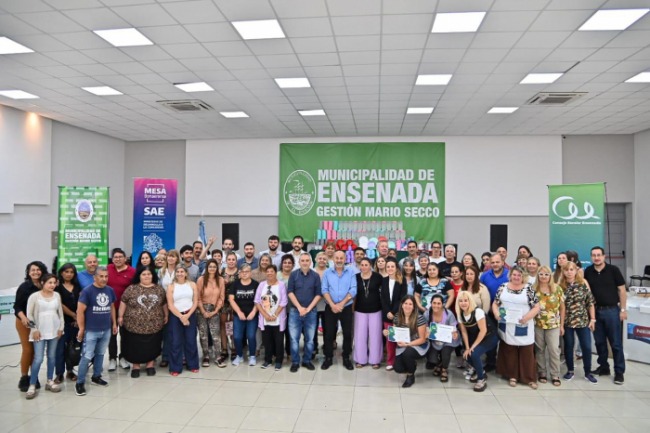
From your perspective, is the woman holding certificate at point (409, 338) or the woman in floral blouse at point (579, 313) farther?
the woman in floral blouse at point (579, 313)

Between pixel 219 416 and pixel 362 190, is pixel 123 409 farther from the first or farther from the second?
pixel 362 190

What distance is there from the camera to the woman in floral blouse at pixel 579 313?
203 inches

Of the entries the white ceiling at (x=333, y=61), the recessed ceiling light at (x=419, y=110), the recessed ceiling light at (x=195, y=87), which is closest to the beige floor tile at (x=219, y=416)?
the white ceiling at (x=333, y=61)

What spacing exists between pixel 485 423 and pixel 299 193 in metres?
8.14

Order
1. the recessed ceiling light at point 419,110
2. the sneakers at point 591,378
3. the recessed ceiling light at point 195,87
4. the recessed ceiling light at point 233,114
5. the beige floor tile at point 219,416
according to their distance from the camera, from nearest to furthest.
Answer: the beige floor tile at point 219,416
the sneakers at point 591,378
the recessed ceiling light at point 195,87
the recessed ceiling light at point 419,110
the recessed ceiling light at point 233,114

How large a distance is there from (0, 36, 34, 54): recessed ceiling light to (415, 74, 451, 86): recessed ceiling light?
546 centimetres

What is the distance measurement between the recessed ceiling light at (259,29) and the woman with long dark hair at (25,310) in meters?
3.46

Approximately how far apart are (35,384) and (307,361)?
300 cm

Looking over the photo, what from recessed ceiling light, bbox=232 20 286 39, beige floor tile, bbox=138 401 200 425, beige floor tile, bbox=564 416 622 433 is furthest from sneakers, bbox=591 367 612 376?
recessed ceiling light, bbox=232 20 286 39

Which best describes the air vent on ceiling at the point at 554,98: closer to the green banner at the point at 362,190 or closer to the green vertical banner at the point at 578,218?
the green vertical banner at the point at 578,218

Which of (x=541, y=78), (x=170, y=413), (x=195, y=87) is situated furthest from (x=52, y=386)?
(x=541, y=78)

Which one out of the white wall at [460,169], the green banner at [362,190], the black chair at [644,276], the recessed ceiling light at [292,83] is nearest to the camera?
the recessed ceiling light at [292,83]

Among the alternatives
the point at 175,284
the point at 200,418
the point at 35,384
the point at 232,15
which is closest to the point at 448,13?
the point at 232,15

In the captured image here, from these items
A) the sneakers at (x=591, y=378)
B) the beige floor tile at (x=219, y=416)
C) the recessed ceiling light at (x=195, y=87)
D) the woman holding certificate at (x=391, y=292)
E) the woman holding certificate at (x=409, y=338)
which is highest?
the recessed ceiling light at (x=195, y=87)
